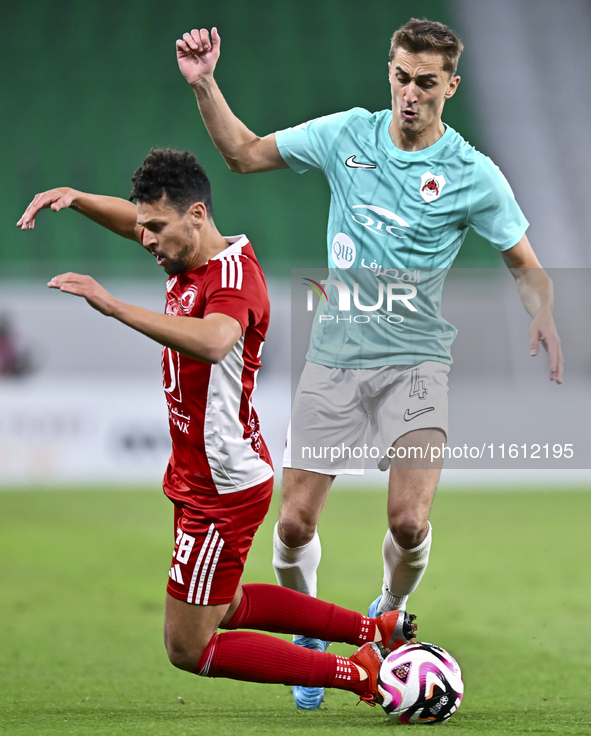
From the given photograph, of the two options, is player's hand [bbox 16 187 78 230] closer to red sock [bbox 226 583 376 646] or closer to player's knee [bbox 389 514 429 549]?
red sock [bbox 226 583 376 646]

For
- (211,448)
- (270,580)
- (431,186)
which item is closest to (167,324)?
(211,448)

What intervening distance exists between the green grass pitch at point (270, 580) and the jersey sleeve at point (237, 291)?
1.40 m

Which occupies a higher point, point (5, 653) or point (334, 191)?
point (334, 191)

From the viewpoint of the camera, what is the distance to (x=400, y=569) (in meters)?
3.83

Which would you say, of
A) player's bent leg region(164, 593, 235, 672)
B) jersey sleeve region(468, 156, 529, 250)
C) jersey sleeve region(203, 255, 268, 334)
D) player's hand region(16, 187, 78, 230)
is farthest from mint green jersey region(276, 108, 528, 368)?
player's bent leg region(164, 593, 235, 672)

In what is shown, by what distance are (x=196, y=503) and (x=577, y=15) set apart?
14.6 metres

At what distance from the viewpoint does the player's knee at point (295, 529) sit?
149 inches

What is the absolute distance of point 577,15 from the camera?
15.3 meters

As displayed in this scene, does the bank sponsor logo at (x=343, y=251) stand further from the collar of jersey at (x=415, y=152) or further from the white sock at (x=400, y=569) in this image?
the white sock at (x=400, y=569)

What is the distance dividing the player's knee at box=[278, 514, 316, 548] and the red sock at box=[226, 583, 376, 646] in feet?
1.07

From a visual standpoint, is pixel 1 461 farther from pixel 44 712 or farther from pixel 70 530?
pixel 44 712

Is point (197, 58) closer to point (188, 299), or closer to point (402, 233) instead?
point (402, 233)

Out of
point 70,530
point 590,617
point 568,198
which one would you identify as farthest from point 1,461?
point 568,198

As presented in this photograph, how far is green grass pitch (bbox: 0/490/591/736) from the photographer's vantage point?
342cm
